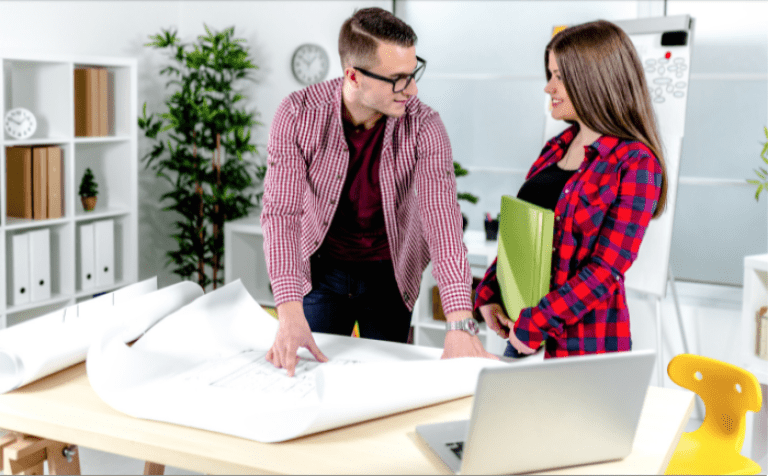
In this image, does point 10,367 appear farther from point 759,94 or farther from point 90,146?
point 759,94

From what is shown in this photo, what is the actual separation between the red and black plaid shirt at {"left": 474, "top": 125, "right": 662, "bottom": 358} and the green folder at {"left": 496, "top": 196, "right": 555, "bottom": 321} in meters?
0.05

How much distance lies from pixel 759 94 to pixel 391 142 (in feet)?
7.67

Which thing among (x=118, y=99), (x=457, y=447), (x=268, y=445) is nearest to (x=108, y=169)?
(x=118, y=99)

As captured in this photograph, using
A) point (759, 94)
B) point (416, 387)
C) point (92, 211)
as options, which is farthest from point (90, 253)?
point (759, 94)

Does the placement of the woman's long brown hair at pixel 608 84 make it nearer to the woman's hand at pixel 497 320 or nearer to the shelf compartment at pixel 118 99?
the woman's hand at pixel 497 320

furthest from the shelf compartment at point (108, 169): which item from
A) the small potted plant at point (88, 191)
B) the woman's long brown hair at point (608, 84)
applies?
the woman's long brown hair at point (608, 84)

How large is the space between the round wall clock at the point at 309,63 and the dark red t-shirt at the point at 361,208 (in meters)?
2.42

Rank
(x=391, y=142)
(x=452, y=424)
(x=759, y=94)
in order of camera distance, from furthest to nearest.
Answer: (x=759, y=94) < (x=391, y=142) < (x=452, y=424)

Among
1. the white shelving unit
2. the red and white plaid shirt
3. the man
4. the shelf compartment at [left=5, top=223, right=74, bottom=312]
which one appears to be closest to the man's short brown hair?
the man

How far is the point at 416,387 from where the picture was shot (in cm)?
122

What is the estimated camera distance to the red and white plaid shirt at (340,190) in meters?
1.60

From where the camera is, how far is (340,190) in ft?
5.92

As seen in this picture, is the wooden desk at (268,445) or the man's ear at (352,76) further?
the man's ear at (352,76)

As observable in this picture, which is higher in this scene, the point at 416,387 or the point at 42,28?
the point at 42,28
